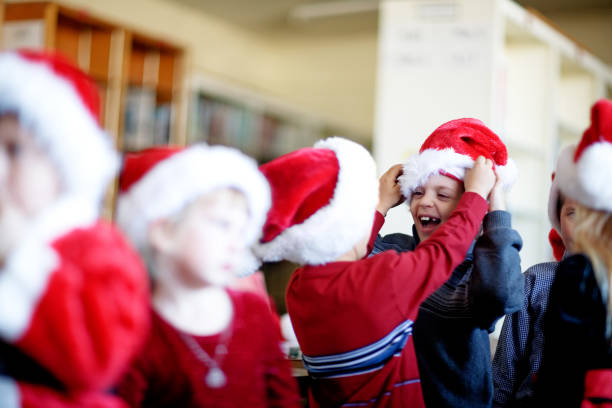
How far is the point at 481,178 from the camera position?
131 centimetres

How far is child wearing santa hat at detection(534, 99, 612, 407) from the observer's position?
44.1 inches

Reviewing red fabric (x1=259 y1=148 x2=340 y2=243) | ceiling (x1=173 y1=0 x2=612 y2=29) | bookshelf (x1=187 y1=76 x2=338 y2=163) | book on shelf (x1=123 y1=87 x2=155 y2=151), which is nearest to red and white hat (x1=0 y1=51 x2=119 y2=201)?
red fabric (x1=259 y1=148 x2=340 y2=243)

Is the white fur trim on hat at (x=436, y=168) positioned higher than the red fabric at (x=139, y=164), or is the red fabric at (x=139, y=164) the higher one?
the white fur trim on hat at (x=436, y=168)

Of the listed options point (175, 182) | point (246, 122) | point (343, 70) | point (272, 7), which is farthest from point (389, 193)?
point (343, 70)

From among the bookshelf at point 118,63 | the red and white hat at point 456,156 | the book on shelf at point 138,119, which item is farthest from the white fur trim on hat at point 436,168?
the book on shelf at point 138,119

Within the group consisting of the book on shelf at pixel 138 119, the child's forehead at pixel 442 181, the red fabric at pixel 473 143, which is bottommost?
the child's forehead at pixel 442 181

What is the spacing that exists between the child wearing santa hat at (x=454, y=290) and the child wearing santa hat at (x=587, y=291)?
13 cm

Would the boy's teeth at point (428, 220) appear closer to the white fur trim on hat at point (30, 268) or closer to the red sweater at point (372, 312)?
the red sweater at point (372, 312)

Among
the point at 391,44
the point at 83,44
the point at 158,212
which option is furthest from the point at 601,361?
the point at 83,44

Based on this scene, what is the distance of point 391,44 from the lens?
2.83m

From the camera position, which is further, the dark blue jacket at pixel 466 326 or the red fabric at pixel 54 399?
the dark blue jacket at pixel 466 326

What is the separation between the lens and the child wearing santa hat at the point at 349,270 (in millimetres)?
1146

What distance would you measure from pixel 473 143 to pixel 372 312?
485mm

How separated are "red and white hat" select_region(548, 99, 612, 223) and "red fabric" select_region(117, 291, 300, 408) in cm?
62
